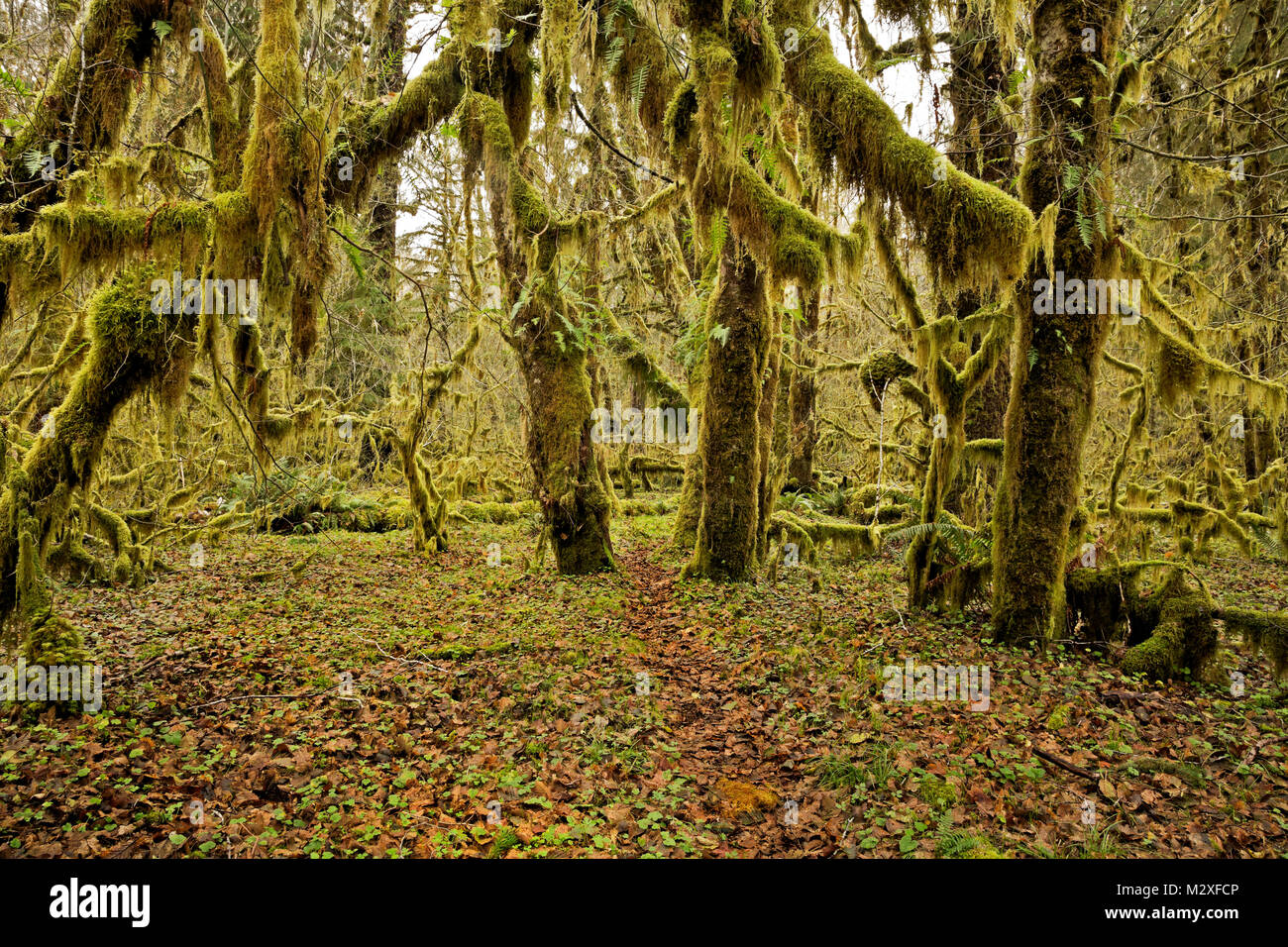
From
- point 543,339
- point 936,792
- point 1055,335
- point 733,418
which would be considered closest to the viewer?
point 936,792

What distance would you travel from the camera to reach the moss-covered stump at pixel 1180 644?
5.70 metres

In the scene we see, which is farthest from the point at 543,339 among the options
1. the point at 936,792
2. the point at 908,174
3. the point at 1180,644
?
the point at 1180,644

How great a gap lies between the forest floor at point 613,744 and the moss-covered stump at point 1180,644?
0.72ft

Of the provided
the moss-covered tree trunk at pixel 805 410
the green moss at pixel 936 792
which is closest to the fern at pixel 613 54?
the moss-covered tree trunk at pixel 805 410

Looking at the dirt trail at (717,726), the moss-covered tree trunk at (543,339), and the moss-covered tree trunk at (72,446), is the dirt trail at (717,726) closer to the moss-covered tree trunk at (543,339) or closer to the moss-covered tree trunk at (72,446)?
the moss-covered tree trunk at (543,339)

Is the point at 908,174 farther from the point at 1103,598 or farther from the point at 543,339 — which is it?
the point at 543,339

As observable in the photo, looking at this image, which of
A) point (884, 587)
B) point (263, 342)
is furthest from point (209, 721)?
point (263, 342)

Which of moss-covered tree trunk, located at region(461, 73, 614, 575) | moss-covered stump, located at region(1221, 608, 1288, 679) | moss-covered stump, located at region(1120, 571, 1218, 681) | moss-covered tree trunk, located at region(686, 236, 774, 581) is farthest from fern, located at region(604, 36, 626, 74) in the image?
moss-covered stump, located at region(1221, 608, 1288, 679)

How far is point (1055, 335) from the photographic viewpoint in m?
5.98

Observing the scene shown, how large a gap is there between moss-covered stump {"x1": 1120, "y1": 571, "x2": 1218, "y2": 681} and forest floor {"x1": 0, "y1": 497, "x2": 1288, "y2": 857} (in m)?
0.22

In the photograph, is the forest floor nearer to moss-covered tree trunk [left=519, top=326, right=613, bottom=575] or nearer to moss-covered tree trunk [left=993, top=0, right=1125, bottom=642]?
moss-covered tree trunk [left=993, top=0, right=1125, bottom=642]

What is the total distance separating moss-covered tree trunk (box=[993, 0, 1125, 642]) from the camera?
227 inches

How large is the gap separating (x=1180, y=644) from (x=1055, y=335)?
2.97 m
